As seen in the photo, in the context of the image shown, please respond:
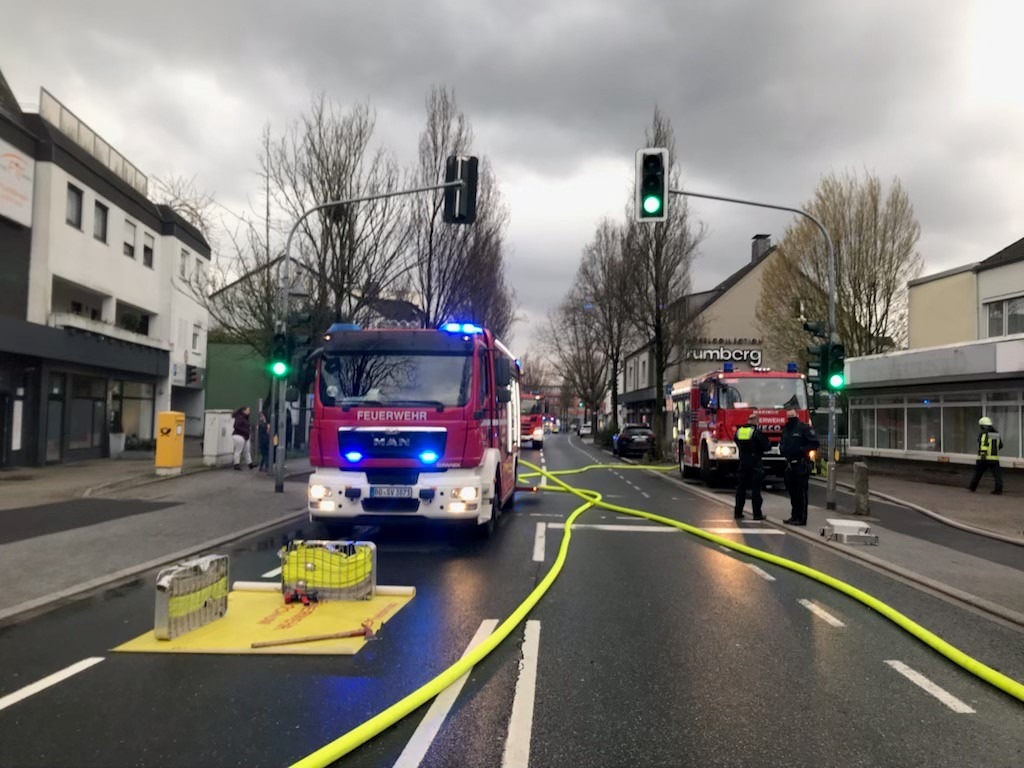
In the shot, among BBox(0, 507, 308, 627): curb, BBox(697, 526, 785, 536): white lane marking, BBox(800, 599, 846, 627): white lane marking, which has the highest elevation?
BBox(800, 599, 846, 627): white lane marking

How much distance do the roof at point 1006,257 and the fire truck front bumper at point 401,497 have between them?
69.7 ft

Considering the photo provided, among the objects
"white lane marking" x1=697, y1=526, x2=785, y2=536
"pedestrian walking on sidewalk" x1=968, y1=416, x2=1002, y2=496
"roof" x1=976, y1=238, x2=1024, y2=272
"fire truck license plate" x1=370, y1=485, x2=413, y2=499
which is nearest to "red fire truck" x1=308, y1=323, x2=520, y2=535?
"fire truck license plate" x1=370, y1=485, x2=413, y2=499

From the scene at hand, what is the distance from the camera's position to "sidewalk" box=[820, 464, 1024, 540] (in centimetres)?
1313

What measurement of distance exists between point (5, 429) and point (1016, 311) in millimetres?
29205

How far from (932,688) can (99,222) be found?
2490cm

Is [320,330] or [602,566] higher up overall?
[320,330]

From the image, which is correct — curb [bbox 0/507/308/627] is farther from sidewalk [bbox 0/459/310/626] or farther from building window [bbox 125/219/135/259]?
building window [bbox 125/219/135/259]

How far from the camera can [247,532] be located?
36.4 ft

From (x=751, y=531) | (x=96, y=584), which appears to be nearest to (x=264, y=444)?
(x=96, y=584)

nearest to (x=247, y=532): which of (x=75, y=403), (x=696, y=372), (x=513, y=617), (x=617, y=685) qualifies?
(x=513, y=617)

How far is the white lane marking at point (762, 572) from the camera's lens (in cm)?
829

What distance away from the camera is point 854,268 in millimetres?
28984

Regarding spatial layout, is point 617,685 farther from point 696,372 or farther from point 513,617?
point 696,372

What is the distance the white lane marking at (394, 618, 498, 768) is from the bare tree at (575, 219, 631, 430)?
29333 millimetres
